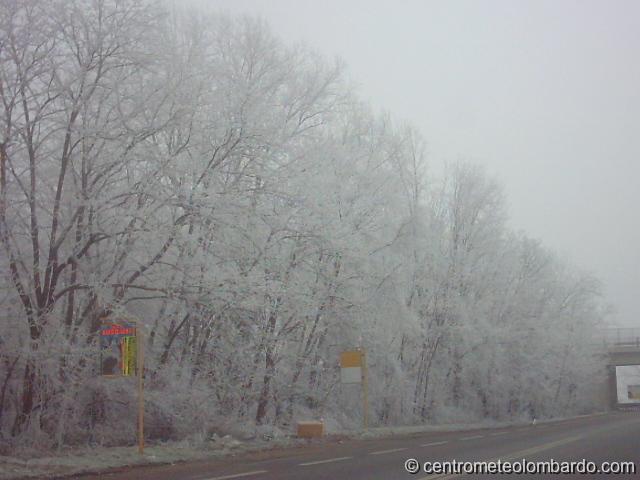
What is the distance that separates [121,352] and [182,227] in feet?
15.1

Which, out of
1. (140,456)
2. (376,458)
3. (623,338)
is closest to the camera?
(140,456)

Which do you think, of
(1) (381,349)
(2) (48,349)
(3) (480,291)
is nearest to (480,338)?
(3) (480,291)

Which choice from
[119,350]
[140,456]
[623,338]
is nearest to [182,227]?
[119,350]

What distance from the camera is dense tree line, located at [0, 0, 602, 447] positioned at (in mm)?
17000

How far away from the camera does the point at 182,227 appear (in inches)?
752

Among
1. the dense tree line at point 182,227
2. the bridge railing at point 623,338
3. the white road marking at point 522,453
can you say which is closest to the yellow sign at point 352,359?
the dense tree line at point 182,227

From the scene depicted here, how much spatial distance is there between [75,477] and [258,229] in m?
10.1

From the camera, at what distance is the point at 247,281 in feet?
61.7

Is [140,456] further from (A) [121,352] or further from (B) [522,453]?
(B) [522,453]

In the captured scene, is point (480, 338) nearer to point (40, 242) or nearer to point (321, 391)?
point (321, 391)

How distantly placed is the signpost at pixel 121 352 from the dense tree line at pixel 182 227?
3.47 ft

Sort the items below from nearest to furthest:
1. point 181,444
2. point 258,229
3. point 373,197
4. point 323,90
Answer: point 181,444
point 258,229
point 323,90
point 373,197

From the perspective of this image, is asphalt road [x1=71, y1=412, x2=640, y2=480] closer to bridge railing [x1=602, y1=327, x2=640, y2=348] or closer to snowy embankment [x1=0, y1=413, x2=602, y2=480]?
snowy embankment [x1=0, y1=413, x2=602, y2=480]

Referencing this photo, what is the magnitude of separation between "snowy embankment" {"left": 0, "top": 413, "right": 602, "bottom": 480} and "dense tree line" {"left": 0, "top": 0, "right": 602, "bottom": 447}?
1810mm
